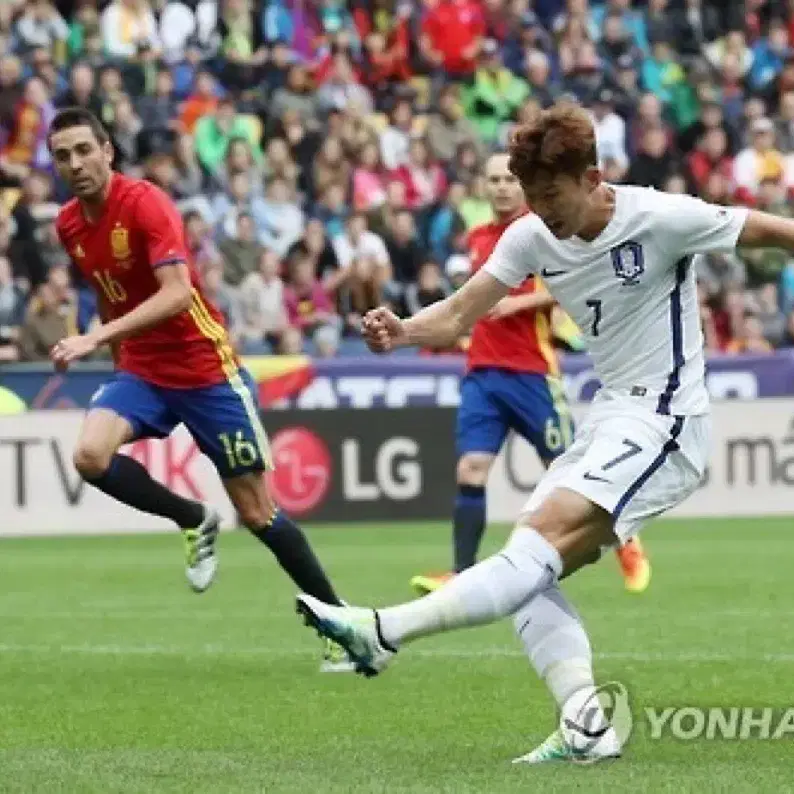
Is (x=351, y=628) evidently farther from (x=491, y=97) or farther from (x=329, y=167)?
(x=491, y=97)

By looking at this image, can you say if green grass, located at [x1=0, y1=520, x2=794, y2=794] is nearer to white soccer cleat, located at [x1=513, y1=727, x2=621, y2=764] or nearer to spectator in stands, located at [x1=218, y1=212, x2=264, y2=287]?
white soccer cleat, located at [x1=513, y1=727, x2=621, y2=764]

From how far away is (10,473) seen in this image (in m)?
19.0

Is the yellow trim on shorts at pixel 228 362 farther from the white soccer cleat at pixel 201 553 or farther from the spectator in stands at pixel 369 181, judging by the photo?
the spectator in stands at pixel 369 181

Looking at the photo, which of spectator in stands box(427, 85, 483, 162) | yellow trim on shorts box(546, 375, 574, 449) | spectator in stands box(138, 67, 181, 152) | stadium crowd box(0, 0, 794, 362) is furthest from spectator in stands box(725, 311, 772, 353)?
yellow trim on shorts box(546, 375, 574, 449)

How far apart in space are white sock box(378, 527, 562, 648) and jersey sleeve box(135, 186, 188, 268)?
375cm

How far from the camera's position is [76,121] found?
35.5 ft

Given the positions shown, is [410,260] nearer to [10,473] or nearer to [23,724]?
[10,473]

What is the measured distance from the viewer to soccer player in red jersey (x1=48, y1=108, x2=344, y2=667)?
35.6ft

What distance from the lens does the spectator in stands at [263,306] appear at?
2209 centimetres

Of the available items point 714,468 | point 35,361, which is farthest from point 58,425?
point 714,468

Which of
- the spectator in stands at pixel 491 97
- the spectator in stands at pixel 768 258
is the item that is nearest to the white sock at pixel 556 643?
the spectator in stands at pixel 768 258

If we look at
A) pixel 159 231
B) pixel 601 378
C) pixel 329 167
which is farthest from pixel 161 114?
pixel 601 378

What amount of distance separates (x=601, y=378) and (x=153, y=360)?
12.5 ft

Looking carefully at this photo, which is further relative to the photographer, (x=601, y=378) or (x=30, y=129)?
(x=30, y=129)
